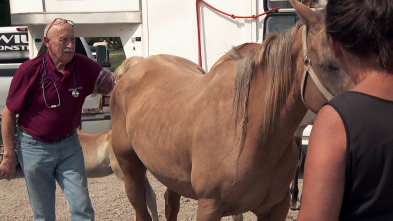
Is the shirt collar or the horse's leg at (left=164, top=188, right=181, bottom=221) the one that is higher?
the shirt collar

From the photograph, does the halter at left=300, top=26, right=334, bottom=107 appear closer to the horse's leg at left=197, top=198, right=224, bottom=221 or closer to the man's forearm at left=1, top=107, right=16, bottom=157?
the horse's leg at left=197, top=198, right=224, bottom=221

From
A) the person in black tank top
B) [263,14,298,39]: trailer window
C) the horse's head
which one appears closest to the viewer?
the person in black tank top

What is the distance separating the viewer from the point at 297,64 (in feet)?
7.83

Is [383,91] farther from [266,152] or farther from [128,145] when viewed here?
[128,145]

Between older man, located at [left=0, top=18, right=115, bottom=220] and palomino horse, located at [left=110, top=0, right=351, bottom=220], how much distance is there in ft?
1.64

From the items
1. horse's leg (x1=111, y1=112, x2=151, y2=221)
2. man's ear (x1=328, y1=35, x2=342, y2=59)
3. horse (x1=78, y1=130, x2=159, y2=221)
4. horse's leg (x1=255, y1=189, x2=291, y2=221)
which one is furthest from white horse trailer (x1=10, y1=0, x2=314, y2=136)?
man's ear (x1=328, y1=35, x2=342, y2=59)

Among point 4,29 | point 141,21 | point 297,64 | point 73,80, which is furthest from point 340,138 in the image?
point 4,29

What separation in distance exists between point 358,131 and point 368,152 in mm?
55

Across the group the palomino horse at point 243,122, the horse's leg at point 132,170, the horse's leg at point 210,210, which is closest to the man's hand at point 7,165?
the palomino horse at point 243,122

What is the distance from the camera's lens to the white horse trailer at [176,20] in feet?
20.2

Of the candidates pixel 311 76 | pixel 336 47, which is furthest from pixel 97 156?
pixel 336 47

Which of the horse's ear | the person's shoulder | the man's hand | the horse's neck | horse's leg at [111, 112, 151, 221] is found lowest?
horse's leg at [111, 112, 151, 221]

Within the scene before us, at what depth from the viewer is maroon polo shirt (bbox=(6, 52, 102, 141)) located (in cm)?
317

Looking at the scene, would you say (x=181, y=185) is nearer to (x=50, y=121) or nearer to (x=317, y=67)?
(x=50, y=121)
